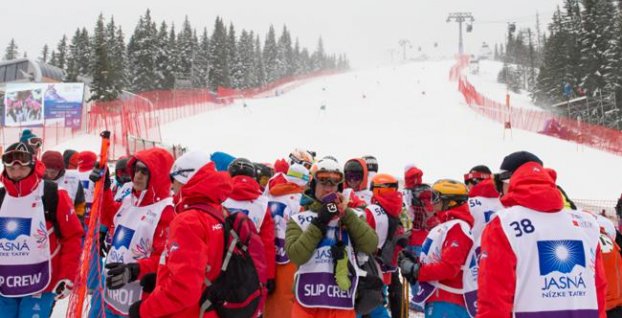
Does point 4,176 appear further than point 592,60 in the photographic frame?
No

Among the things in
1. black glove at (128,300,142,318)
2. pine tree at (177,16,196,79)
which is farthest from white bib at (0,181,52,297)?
pine tree at (177,16,196,79)

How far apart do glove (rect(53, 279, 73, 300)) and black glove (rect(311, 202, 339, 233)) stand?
81.6 inches

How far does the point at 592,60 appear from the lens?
45.9m

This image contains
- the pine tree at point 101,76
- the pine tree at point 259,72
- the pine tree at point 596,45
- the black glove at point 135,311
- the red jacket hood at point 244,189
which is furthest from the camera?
the pine tree at point 259,72

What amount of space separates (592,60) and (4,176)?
51681 millimetres

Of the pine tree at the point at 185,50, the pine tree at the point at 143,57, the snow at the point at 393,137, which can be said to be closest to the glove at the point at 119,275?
the snow at the point at 393,137

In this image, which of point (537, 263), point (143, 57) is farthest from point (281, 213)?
point (143, 57)

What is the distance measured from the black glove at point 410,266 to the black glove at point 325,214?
3.39 feet

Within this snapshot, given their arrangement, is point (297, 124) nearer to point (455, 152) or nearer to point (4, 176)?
point (455, 152)

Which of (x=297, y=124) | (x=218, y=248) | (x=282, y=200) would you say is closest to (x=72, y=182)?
(x=282, y=200)

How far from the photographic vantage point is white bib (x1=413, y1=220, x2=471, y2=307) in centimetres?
391

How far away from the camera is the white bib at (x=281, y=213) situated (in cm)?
468

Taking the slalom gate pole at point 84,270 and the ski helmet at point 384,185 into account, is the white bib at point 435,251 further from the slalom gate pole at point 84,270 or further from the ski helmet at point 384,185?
the slalom gate pole at point 84,270

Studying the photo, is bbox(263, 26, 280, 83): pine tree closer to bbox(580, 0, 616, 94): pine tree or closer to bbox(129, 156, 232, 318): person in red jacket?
bbox(580, 0, 616, 94): pine tree
